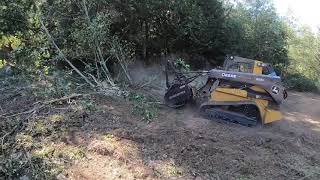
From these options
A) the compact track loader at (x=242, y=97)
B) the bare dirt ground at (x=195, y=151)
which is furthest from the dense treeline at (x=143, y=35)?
the bare dirt ground at (x=195, y=151)

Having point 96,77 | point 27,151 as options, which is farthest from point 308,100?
point 27,151

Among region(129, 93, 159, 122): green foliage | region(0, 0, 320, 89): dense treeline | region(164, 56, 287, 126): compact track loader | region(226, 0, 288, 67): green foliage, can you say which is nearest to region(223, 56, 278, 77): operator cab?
region(164, 56, 287, 126): compact track loader

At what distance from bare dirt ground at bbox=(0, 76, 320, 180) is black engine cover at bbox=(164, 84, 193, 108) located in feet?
0.82

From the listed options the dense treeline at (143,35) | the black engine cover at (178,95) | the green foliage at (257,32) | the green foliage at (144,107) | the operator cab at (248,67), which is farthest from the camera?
the green foliage at (257,32)

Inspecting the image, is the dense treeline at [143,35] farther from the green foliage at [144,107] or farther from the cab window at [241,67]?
the cab window at [241,67]

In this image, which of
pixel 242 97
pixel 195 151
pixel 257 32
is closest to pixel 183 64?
pixel 242 97

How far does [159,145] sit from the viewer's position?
7.52 meters

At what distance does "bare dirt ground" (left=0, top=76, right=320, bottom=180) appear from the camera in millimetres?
6711

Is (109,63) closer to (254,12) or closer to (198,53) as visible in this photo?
(198,53)

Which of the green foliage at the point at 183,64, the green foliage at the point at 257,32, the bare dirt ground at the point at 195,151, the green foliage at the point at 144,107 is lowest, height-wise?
the bare dirt ground at the point at 195,151

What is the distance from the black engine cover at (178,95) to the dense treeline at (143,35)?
6.04 ft

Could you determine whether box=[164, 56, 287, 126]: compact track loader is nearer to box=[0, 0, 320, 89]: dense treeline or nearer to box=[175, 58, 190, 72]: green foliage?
box=[175, 58, 190, 72]: green foliage

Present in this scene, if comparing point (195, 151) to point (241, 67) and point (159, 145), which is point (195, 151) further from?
point (241, 67)

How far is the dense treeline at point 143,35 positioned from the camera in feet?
38.7
